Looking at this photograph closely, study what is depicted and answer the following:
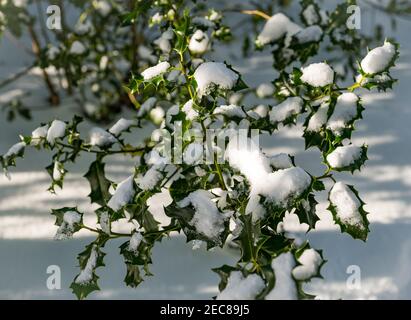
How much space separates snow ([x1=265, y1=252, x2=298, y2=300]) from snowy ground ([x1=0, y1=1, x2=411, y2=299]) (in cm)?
64

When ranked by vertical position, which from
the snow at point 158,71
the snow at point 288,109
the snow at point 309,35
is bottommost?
the snow at point 288,109

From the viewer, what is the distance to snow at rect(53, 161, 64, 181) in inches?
39.4

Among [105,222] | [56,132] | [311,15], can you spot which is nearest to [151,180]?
[105,222]

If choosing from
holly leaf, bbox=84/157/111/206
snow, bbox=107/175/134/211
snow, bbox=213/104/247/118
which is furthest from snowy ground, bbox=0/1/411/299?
snow, bbox=213/104/247/118

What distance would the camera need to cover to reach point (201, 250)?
4.55 feet

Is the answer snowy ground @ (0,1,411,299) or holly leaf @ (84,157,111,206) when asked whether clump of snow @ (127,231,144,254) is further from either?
snowy ground @ (0,1,411,299)

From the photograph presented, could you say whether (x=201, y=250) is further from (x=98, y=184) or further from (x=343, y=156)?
(x=343, y=156)

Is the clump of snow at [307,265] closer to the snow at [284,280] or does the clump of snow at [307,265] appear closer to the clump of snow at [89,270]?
the snow at [284,280]

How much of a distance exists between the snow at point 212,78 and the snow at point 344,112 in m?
0.21

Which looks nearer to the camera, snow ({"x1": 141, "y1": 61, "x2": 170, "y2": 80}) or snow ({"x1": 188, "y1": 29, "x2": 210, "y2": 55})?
snow ({"x1": 141, "y1": 61, "x2": 170, "y2": 80})

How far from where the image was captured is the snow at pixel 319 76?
2.66 feet

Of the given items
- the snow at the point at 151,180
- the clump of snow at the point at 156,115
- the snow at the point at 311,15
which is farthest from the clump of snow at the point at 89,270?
the snow at the point at 311,15

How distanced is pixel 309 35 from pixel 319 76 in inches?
16.2
